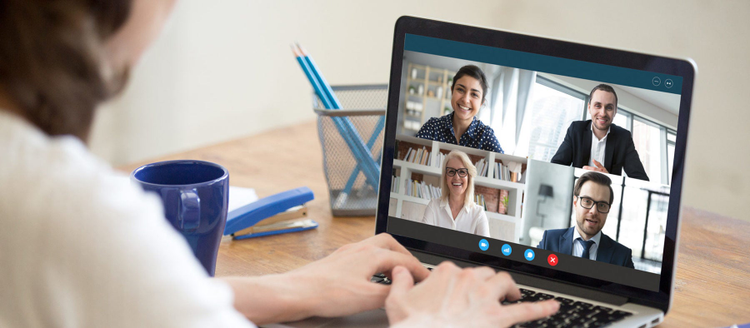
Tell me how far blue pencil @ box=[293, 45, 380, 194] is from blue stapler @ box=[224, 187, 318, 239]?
102mm

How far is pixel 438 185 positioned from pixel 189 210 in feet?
0.95

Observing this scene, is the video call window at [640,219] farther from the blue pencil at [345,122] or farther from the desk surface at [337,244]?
the blue pencil at [345,122]

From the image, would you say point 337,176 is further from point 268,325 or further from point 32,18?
point 32,18

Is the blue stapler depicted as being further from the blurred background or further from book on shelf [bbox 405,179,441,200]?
the blurred background

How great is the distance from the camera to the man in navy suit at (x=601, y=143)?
0.66m

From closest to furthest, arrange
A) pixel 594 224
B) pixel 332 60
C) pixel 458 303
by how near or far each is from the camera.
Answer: pixel 458 303
pixel 594 224
pixel 332 60

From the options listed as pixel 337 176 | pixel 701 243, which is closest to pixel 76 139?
pixel 337 176

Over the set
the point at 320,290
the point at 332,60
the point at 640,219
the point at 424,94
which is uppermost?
the point at 332,60

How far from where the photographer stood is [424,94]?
771 millimetres

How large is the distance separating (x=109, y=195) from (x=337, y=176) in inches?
25.5

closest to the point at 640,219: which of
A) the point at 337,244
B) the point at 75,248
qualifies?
the point at 337,244

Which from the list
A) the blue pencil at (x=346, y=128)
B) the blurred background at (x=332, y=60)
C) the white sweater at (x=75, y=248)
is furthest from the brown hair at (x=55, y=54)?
the blurred background at (x=332, y=60)

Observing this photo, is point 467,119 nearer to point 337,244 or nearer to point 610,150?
point 610,150

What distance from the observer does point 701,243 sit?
3.10ft
